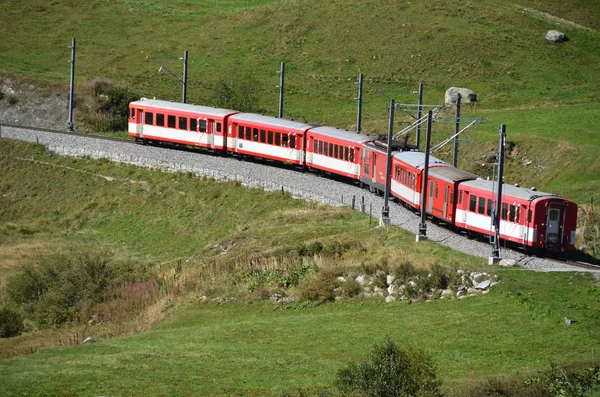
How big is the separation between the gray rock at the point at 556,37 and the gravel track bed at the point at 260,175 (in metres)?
51.9

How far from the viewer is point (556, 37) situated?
106 m

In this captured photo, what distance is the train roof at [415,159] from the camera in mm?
49906

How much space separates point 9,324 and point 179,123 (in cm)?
2687

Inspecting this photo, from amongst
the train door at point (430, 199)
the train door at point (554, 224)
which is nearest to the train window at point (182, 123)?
the train door at point (430, 199)

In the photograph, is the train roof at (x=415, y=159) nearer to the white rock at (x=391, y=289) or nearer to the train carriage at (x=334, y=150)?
the train carriage at (x=334, y=150)

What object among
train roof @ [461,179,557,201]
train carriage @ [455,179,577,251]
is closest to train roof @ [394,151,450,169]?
train roof @ [461,179,557,201]

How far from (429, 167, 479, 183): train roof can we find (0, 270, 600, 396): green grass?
986 cm

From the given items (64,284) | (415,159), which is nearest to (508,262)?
(415,159)

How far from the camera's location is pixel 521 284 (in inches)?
1385

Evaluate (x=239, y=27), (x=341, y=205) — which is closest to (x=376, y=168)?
(x=341, y=205)

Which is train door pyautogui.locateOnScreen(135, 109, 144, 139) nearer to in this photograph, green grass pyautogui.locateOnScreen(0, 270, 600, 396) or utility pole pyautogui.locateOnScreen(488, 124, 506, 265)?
green grass pyautogui.locateOnScreen(0, 270, 600, 396)

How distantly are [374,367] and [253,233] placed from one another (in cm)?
2715

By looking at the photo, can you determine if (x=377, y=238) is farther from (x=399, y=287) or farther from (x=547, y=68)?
(x=547, y=68)

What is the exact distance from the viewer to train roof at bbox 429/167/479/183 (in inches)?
1822
